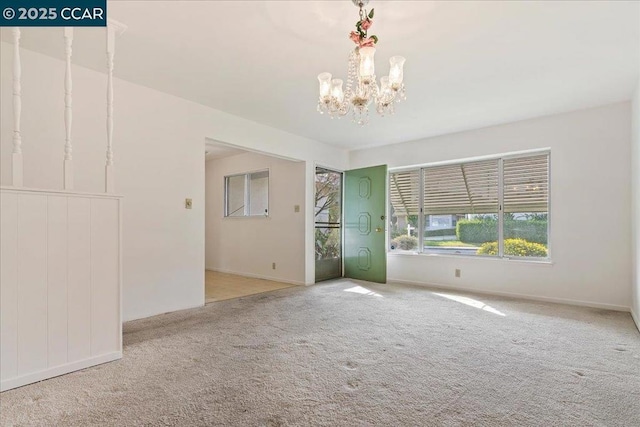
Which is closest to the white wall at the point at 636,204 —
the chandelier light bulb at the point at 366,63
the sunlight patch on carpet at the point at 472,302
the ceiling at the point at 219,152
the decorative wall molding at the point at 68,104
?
the sunlight patch on carpet at the point at 472,302

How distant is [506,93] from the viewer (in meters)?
3.46

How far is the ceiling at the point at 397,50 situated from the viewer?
2.17 meters

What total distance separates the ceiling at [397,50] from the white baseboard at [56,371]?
242 cm

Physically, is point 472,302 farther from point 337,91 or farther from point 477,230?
point 337,91

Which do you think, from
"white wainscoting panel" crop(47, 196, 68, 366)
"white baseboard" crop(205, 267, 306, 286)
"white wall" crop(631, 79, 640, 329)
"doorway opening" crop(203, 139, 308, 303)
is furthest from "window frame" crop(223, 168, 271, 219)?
"white wall" crop(631, 79, 640, 329)

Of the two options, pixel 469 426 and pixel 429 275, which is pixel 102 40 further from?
pixel 429 275

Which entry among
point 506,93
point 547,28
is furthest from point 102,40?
point 506,93

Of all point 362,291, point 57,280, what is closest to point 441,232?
point 362,291

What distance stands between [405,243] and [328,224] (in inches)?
55.7

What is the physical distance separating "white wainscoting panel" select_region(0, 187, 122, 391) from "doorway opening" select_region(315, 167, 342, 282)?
3579mm

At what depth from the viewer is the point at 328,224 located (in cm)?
586

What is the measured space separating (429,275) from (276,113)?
3.44m

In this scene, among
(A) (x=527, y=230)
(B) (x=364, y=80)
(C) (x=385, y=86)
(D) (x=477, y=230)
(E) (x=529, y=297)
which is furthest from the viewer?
(D) (x=477, y=230)

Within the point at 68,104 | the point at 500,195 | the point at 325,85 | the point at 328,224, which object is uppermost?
the point at 325,85
